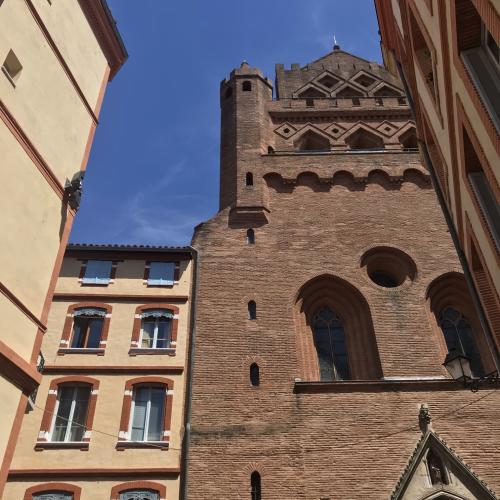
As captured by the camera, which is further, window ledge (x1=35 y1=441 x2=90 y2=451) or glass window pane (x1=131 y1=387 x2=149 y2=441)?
glass window pane (x1=131 y1=387 x2=149 y2=441)

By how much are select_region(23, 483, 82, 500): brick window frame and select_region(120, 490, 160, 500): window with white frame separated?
1.05 metres

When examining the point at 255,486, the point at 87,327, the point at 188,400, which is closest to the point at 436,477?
the point at 255,486

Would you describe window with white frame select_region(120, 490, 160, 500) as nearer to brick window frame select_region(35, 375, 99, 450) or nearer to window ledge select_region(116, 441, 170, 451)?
window ledge select_region(116, 441, 170, 451)

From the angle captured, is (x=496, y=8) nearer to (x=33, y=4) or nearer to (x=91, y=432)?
(x=33, y=4)

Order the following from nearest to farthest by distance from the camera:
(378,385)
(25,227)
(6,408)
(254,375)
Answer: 1. (6,408)
2. (25,227)
3. (378,385)
4. (254,375)

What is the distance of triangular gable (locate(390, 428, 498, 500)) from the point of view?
13164 mm

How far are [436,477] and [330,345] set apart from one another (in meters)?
5.06

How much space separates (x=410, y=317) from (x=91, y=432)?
31.5 feet

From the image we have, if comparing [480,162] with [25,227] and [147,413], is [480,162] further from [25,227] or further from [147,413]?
[147,413]

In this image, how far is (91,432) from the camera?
47.2 ft

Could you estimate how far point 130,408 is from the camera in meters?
15.0

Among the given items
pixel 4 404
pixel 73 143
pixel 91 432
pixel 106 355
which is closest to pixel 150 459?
pixel 91 432

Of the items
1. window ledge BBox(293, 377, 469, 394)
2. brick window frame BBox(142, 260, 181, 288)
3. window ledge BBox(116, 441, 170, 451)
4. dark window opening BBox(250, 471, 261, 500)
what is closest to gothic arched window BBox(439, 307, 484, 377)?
window ledge BBox(293, 377, 469, 394)

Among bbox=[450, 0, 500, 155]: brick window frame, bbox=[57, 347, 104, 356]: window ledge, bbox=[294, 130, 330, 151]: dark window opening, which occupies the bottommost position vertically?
bbox=[450, 0, 500, 155]: brick window frame
